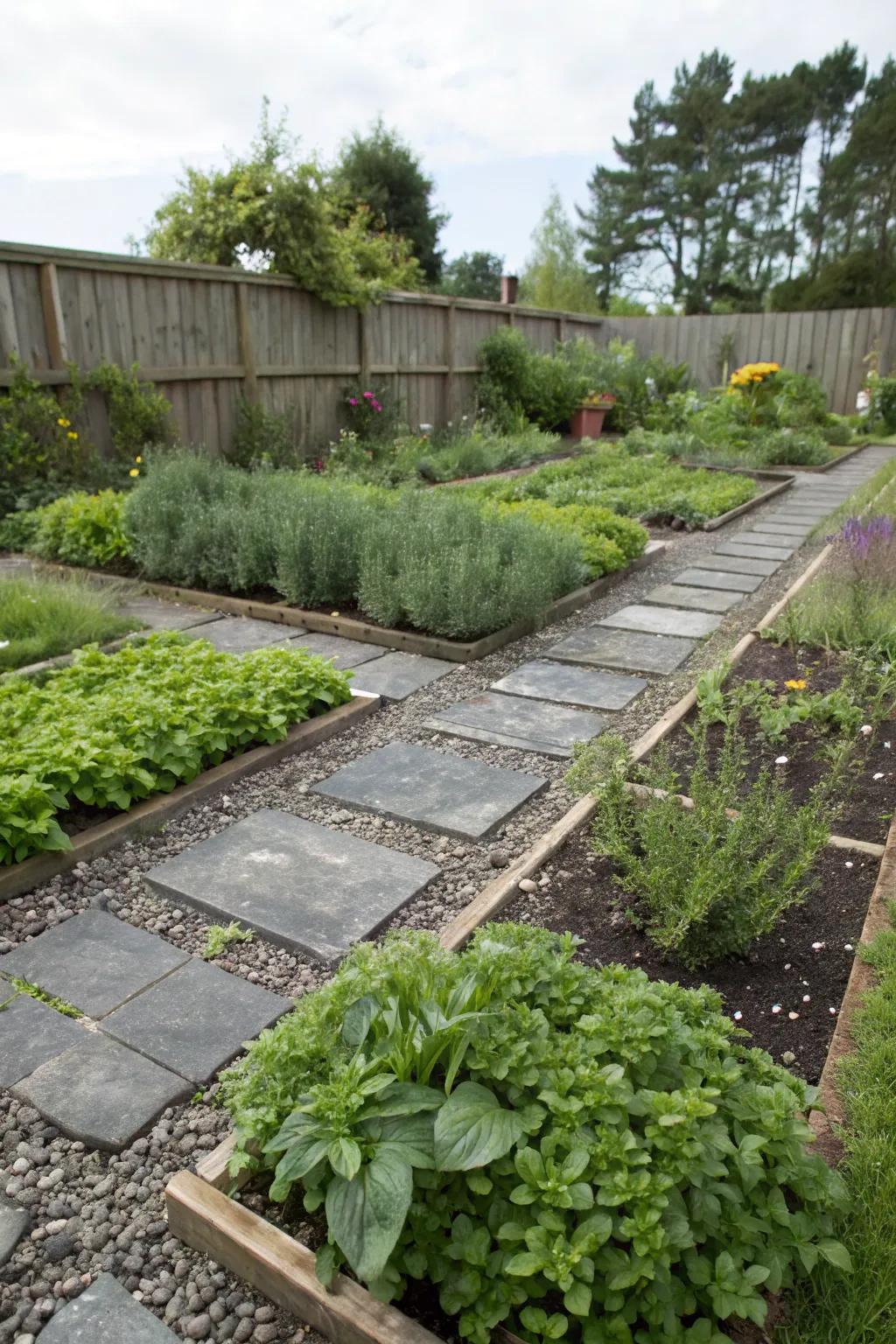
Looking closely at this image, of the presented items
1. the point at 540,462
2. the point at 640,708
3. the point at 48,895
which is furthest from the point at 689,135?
the point at 48,895

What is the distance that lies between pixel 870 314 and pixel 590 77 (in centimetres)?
949

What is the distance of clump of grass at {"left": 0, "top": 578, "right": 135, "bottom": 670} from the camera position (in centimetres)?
421

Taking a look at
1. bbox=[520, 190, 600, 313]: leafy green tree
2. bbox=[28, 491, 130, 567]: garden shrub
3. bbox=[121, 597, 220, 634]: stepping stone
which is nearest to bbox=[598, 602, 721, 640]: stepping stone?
bbox=[121, 597, 220, 634]: stepping stone

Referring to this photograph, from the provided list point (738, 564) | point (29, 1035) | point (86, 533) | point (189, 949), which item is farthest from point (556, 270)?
point (29, 1035)

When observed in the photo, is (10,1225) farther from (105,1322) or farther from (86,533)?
(86,533)

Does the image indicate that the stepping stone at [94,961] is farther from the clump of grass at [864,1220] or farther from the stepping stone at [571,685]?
the stepping stone at [571,685]

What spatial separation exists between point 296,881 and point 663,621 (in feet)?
10.6

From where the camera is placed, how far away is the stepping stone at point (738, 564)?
20.9ft

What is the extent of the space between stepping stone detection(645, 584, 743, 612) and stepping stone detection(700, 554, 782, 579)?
0.60m

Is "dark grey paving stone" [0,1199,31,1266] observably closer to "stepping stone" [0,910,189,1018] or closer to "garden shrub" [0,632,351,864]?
"stepping stone" [0,910,189,1018]

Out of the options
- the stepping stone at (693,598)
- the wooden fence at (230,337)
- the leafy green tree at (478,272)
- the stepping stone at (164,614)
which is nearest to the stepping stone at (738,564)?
the stepping stone at (693,598)

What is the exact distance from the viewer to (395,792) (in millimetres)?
3137

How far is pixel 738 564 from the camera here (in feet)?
21.5

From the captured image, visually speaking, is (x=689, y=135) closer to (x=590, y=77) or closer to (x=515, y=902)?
(x=590, y=77)
